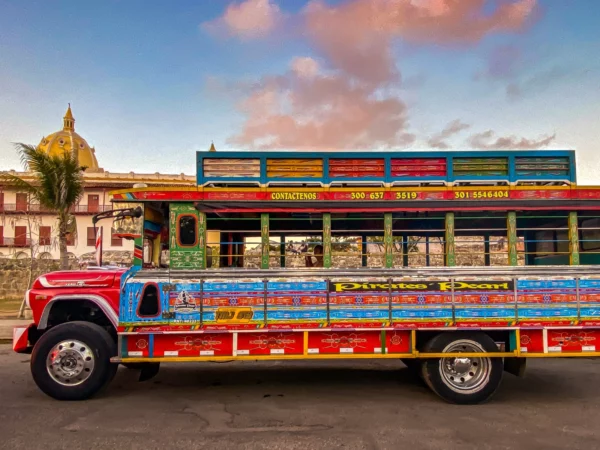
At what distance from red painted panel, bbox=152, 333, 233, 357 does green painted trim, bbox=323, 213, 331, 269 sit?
1.61 m

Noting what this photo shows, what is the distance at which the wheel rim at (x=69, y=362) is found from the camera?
623 cm

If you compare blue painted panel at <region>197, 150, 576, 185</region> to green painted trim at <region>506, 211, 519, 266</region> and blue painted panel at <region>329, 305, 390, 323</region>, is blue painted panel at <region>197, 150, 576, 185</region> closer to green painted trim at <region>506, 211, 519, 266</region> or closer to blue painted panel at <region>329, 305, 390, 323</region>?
green painted trim at <region>506, 211, 519, 266</region>

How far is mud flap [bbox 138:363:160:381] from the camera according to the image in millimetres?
7469

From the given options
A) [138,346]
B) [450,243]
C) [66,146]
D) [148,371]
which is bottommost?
[148,371]

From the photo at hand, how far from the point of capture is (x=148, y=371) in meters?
7.59

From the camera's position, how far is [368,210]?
6.71 meters

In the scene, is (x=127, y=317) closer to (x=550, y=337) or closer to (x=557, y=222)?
(x=550, y=337)

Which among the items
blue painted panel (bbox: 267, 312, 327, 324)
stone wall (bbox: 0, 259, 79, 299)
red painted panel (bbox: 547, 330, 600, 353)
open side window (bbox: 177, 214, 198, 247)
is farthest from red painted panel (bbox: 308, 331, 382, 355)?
stone wall (bbox: 0, 259, 79, 299)

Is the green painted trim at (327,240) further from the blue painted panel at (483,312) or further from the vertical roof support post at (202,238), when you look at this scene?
the blue painted panel at (483,312)

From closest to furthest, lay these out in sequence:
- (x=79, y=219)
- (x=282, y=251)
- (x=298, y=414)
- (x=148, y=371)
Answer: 1. (x=298, y=414)
2. (x=282, y=251)
3. (x=148, y=371)
4. (x=79, y=219)

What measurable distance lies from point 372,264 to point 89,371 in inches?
158

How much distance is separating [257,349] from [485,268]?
3.23 m

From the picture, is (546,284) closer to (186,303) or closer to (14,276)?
(186,303)

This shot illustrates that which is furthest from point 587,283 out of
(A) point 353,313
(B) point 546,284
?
(A) point 353,313
